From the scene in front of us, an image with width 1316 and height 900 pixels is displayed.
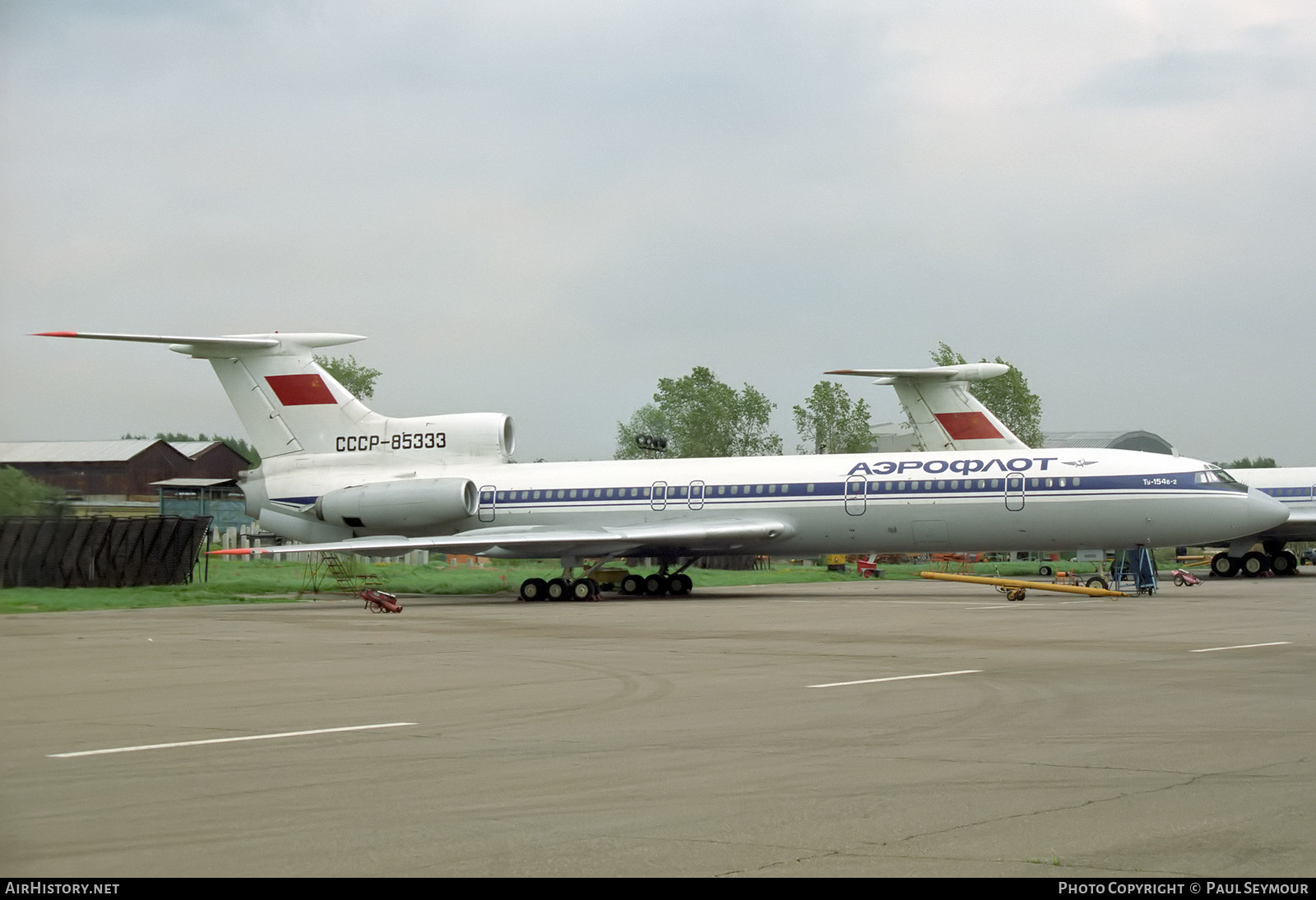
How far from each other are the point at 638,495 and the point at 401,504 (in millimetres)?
6342

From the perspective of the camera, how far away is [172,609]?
94.1 feet

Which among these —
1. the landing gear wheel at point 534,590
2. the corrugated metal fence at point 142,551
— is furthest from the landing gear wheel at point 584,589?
the corrugated metal fence at point 142,551

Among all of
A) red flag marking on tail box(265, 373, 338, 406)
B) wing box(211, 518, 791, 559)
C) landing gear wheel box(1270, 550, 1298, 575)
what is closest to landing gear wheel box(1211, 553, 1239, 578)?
landing gear wheel box(1270, 550, 1298, 575)

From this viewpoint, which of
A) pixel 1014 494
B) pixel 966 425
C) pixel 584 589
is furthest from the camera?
pixel 966 425

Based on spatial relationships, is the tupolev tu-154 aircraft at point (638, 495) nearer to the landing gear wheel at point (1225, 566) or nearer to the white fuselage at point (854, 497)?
the white fuselage at point (854, 497)

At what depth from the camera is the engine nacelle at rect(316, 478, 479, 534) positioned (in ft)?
120

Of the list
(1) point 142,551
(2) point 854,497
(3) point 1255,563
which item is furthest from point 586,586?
(3) point 1255,563

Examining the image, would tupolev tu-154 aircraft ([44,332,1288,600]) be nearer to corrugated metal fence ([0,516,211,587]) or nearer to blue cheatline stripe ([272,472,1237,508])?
blue cheatline stripe ([272,472,1237,508])

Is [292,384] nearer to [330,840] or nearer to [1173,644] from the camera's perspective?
[1173,644]

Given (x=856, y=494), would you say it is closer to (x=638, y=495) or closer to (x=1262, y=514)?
(x=638, y=495)

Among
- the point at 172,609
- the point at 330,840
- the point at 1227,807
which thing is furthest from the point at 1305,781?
the point at 172,609

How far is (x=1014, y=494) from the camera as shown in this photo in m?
33.5
